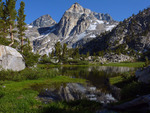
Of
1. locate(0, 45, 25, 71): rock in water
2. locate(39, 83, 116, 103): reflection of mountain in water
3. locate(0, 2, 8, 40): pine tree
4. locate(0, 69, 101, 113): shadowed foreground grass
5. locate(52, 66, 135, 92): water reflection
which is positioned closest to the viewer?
locate(0, 69, 101, 113): shadowed foreground grass

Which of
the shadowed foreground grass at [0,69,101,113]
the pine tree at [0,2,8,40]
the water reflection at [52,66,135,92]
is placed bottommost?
the water reflection at [52,66,135,92]

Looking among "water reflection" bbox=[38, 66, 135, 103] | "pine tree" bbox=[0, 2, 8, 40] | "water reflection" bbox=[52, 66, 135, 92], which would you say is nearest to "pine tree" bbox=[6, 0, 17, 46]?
"pine tree" bbox=[0, 2, 8, 40]

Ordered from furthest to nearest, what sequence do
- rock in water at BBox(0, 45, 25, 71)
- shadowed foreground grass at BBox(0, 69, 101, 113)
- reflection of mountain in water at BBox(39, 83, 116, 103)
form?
1. rock in water at BBox(0, 45, 25, 71)
2. reflection of mountain in water at BBox(39, 83, 116, 103)
3. shadowed foreground grass at BBox(0, 69, 101, 113)

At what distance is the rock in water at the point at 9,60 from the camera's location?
26969mm

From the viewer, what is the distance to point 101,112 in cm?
870

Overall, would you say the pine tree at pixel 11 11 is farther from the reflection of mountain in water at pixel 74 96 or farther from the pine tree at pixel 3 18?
the reflection of mountain in water at pixel 74 96

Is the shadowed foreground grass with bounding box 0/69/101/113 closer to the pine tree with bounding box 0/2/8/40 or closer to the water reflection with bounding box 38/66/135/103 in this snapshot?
the water reflection with bounding box 38/66/135/103

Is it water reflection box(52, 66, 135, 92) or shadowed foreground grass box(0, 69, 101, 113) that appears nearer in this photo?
shadowed foreground grass box(0, 69, 101, 113)

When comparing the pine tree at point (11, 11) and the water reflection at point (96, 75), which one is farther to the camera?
the pine tree at point (11, 11)

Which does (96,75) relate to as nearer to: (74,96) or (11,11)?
(74,96)

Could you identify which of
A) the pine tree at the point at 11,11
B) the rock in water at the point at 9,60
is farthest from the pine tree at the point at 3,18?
the rock in water at the point at 9,60

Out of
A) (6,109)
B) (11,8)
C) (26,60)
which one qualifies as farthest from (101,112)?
(11,8)

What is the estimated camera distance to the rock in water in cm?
2697

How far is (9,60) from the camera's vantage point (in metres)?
27.8
